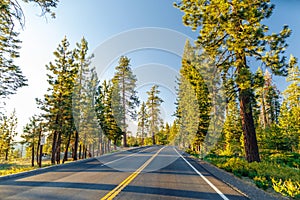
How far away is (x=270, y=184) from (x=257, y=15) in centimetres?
872

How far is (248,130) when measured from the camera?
493 inches

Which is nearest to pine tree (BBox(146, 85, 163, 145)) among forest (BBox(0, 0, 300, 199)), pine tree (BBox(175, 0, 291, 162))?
forest (BBox(0, 0, 300, 199))

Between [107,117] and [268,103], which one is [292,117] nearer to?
[268,103]

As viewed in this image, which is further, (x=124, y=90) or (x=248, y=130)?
(x=124, y=90)

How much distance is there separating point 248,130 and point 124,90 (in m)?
34.3

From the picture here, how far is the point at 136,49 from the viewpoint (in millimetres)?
27734

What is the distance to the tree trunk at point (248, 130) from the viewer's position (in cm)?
1226

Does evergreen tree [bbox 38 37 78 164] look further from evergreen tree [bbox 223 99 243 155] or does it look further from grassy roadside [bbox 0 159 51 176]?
evergreen tree [bbox 223 99 243 155]

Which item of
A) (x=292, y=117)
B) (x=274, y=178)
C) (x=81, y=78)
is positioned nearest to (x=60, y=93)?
(x=81, y=78)

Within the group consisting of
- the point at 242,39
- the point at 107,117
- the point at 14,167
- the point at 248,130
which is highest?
the point at 242,39

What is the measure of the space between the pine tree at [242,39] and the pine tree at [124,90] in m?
31.1

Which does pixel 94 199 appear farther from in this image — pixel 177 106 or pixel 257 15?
pixel 177 106

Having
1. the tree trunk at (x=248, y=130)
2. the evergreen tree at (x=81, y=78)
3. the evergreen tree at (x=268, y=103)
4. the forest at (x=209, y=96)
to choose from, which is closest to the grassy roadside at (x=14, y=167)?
the forest at (x=209, y=96)

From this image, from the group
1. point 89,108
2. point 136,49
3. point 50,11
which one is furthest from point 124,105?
point 50,11
